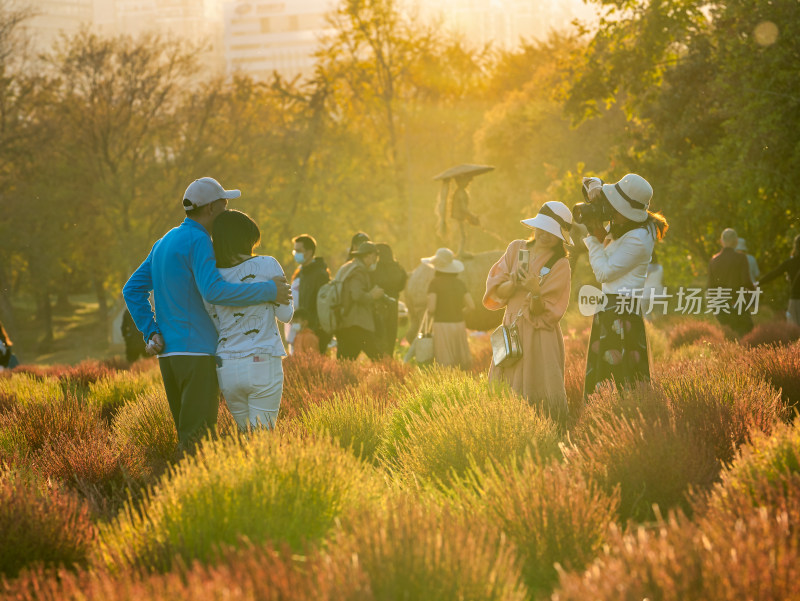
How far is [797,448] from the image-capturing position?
4.33 metres

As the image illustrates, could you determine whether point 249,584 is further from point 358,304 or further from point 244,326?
point 358,304

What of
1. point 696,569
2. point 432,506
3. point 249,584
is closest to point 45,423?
point 432,506

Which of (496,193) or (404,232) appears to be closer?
(496,193)

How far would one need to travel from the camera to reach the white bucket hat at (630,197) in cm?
609

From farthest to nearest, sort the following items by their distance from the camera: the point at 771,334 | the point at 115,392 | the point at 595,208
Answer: the point at 771,334 < the point at 115,392 < the point at 595,208

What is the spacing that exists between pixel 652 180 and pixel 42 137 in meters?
20.6

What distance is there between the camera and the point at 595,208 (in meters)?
6.34

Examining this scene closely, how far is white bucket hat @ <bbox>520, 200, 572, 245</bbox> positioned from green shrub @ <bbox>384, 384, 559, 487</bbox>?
53.8 inches

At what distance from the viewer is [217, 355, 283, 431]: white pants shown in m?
5.27

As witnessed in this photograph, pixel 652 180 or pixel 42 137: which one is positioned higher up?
pixel 42 137

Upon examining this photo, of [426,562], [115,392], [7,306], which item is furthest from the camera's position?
[7,306]

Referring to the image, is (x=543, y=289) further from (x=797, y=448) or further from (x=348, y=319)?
(x=348, y=319)

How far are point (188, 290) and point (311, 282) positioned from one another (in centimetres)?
568

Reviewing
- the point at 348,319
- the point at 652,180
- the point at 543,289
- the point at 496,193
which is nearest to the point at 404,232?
the point at 496,193
